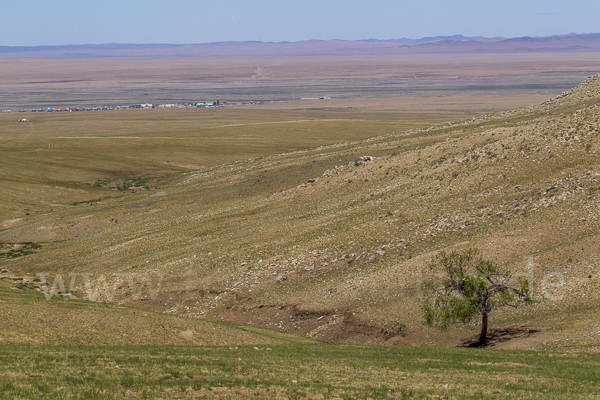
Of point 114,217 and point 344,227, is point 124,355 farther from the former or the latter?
point 114,217

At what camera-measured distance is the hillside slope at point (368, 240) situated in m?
28.1

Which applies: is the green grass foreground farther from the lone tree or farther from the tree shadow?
the tree shadow

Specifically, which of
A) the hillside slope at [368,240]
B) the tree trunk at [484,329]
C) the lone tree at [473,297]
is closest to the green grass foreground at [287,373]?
the lone tree at [473,297]

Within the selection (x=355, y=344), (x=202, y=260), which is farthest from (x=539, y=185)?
(x=202, y=260)

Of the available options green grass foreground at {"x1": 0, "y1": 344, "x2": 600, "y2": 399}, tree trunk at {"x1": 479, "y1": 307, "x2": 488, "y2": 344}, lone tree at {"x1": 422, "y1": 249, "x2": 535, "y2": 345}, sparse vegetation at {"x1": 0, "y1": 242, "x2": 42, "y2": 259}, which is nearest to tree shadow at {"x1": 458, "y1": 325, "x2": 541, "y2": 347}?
tree trunk at {"x1": 479, "y1": 307, "x2": 488, "y2": 344}

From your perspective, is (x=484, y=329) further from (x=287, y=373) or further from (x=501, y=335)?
(x=287, y=373)

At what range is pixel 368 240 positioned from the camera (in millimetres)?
36750

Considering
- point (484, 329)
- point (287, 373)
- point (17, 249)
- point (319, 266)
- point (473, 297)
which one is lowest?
point (17, 249)

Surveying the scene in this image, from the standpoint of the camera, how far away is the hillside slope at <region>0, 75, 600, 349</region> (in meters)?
28.1

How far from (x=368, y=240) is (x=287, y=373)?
19067mm

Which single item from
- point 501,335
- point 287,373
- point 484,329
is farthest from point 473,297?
point 287,373

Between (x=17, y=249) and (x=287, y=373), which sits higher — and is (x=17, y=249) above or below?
below

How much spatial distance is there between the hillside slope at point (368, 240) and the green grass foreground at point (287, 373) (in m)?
4.33

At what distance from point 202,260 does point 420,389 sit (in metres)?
25.7
